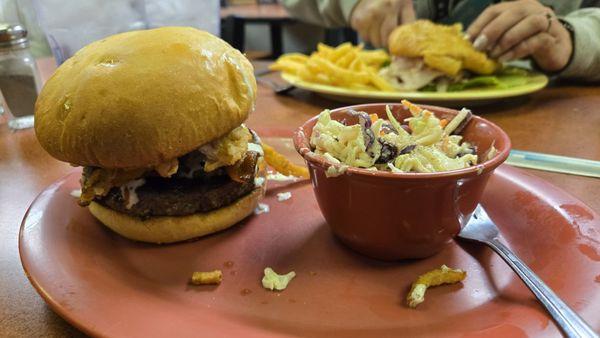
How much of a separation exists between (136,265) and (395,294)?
595 millimetres

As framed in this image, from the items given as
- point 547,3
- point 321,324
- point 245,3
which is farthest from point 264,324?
point 245,3

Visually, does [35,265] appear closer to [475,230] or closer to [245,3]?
[475,230]

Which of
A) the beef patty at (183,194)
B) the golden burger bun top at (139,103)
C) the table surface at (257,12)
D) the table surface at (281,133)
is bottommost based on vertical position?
the table surface at (257,12)

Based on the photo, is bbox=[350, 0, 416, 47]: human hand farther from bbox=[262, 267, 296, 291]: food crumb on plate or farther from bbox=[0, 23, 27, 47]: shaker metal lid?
bbox=[262, 267, 296, 291]: food crumb on plate

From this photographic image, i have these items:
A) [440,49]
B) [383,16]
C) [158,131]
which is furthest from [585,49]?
[158,131]

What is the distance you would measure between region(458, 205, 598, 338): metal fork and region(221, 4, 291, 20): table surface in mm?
5434

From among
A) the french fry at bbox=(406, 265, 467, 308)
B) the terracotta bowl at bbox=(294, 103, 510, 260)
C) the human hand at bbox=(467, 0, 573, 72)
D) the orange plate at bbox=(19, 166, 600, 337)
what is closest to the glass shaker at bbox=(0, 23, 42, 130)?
the orange plate at bbox=(19, 166, 600, 337)

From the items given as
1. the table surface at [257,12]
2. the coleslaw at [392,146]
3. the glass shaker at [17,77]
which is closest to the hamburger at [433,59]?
the coleslaw at [392,146]

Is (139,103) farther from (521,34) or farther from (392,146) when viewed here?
(521,34)

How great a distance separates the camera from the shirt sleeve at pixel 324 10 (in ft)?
10.3

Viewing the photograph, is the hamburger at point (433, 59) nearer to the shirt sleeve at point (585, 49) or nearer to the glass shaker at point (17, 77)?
the shirt sleeve at point (585, 49)

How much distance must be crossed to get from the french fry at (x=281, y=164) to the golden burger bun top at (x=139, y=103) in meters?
0.29

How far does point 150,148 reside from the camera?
40.6 inches

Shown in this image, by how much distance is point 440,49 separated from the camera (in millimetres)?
2205
